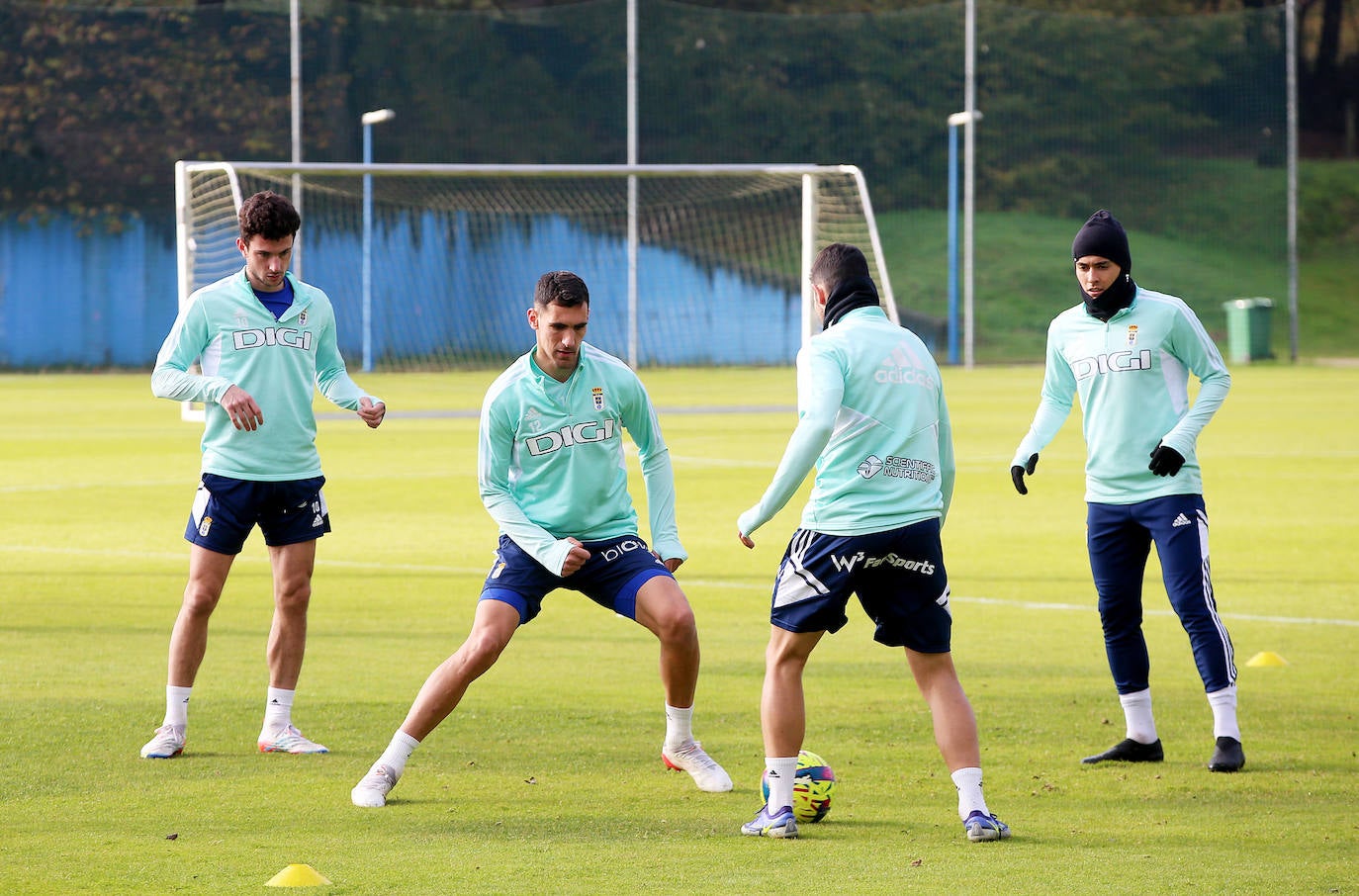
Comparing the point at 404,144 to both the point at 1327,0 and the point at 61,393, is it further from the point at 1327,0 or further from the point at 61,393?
the point at 1327,0

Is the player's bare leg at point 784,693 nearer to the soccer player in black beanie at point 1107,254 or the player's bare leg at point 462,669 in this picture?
the player's bare leg at point 462,669

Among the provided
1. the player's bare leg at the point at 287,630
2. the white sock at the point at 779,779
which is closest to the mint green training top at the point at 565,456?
the white sock at the point at 779,779

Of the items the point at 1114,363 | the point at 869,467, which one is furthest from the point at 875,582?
the point at 1114,363

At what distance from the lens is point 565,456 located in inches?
240

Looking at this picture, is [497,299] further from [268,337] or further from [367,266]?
[268,337]

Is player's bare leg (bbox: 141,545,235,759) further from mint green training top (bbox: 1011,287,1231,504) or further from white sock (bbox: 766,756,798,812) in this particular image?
mint green training top (bbox: 1011,287,1231,504)

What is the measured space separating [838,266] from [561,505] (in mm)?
1191

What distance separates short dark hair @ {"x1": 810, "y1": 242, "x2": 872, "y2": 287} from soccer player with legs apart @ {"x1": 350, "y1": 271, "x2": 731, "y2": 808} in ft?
2.39

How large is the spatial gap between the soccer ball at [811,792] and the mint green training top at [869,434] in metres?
0.79

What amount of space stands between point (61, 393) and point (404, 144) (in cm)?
1554

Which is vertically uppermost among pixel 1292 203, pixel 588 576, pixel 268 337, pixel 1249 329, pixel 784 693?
pixel 1292 203

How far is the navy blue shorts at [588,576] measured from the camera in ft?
20.0

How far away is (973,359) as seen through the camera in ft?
139

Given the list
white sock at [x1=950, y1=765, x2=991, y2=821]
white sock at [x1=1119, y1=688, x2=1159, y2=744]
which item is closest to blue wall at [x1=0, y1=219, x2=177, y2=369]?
white sock at [x1=1119, y1=688, x2=1159, y2=744]
